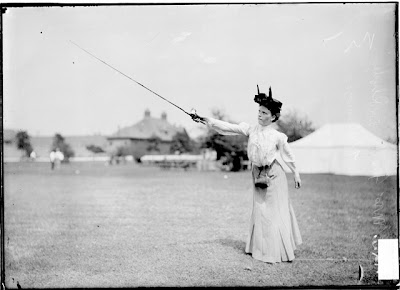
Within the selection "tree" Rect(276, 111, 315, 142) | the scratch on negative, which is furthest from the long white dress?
the scratch on negative

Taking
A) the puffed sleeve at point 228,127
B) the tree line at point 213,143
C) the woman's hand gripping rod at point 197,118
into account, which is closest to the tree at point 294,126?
the tree line at point 213,143

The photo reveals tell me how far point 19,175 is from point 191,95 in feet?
→ 6.52

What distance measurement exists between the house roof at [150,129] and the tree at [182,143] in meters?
0.08

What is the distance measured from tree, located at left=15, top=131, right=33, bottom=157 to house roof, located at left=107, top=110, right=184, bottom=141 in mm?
856

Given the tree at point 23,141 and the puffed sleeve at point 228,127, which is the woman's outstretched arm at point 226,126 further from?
the tree at point 23,141

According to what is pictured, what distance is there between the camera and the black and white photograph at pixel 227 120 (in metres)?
5.59

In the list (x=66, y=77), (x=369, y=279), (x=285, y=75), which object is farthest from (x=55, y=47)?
(x=369, y=279)

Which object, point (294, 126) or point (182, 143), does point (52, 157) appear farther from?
point (294, 126)

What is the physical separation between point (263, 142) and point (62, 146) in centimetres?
229

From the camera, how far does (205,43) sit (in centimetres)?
570

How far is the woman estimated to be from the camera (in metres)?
5.38

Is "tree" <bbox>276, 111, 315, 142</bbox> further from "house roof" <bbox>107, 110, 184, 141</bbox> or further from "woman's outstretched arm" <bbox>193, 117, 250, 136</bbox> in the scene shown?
"house roof" <bbox>107, 110, 184, 141</bbox>

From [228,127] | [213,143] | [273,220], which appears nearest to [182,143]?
[213,143]

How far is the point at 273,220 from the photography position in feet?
17.8
